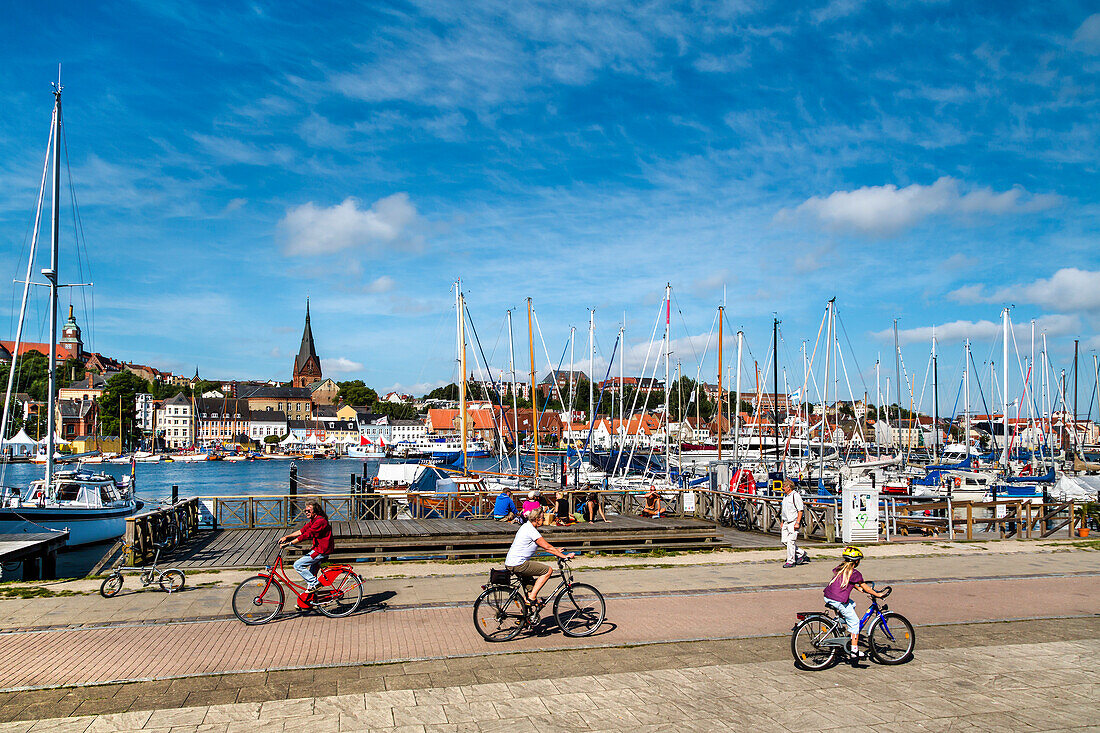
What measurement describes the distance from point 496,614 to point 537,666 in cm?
129

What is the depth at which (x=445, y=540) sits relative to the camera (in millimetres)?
17688

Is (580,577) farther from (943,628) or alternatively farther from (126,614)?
(126,614)

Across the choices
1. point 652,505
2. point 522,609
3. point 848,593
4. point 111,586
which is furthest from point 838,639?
point 652,505

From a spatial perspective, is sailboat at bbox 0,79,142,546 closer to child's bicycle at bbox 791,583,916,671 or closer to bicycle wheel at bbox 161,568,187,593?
bicycle wheel at bbox 161,568,187,593

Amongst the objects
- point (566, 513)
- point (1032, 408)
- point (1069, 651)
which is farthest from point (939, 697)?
point (1032, 408)

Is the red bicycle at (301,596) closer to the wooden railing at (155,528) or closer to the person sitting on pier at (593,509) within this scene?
the wooden railing at (155,528)

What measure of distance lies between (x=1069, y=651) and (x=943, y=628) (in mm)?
1578

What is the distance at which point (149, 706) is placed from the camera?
315 inches

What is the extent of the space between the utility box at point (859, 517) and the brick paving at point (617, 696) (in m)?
11.4

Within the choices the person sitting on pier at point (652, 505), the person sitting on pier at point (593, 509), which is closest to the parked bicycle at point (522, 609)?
the person sitting on pier at point (593, 509)

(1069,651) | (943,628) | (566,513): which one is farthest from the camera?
(566,513)

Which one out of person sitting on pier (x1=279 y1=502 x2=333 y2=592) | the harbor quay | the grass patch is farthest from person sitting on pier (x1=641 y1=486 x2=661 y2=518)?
the grass patch

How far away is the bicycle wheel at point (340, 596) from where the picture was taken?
11.9 metres

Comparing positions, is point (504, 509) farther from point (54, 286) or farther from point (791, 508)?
point (54, 286)
